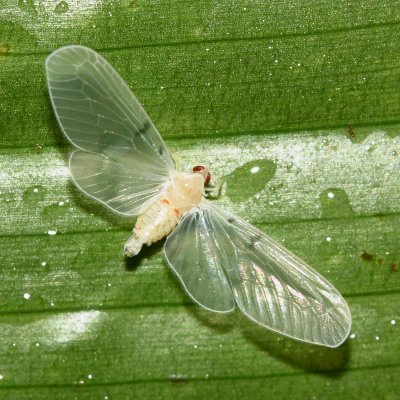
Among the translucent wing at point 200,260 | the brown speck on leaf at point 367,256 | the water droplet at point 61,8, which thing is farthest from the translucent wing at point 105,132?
the brown speck on leaf at point 367,256

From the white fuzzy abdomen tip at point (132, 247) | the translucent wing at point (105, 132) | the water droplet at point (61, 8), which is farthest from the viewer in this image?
the water droplet at point (61, 8)

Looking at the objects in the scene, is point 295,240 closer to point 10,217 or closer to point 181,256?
point 181,256

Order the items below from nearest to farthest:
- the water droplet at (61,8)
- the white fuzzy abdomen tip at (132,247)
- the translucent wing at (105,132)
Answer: the translucent wing at (105,132)
the white fuzzy abdomen tip at (132,247)
the water droplet at (61,8)

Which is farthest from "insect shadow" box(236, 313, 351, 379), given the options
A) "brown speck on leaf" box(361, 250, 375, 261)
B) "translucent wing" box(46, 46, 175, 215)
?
"translucent wing" box(46, 46, 175, 215)

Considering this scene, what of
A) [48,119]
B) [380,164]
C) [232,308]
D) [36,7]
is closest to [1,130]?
[48,119]

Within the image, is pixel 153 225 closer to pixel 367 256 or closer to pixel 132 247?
pixel 132 247

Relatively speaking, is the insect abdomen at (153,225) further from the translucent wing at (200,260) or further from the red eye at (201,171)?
the red eye at (201,171)


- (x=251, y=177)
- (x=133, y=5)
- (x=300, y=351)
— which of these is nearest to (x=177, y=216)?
(x=251, y=177)
